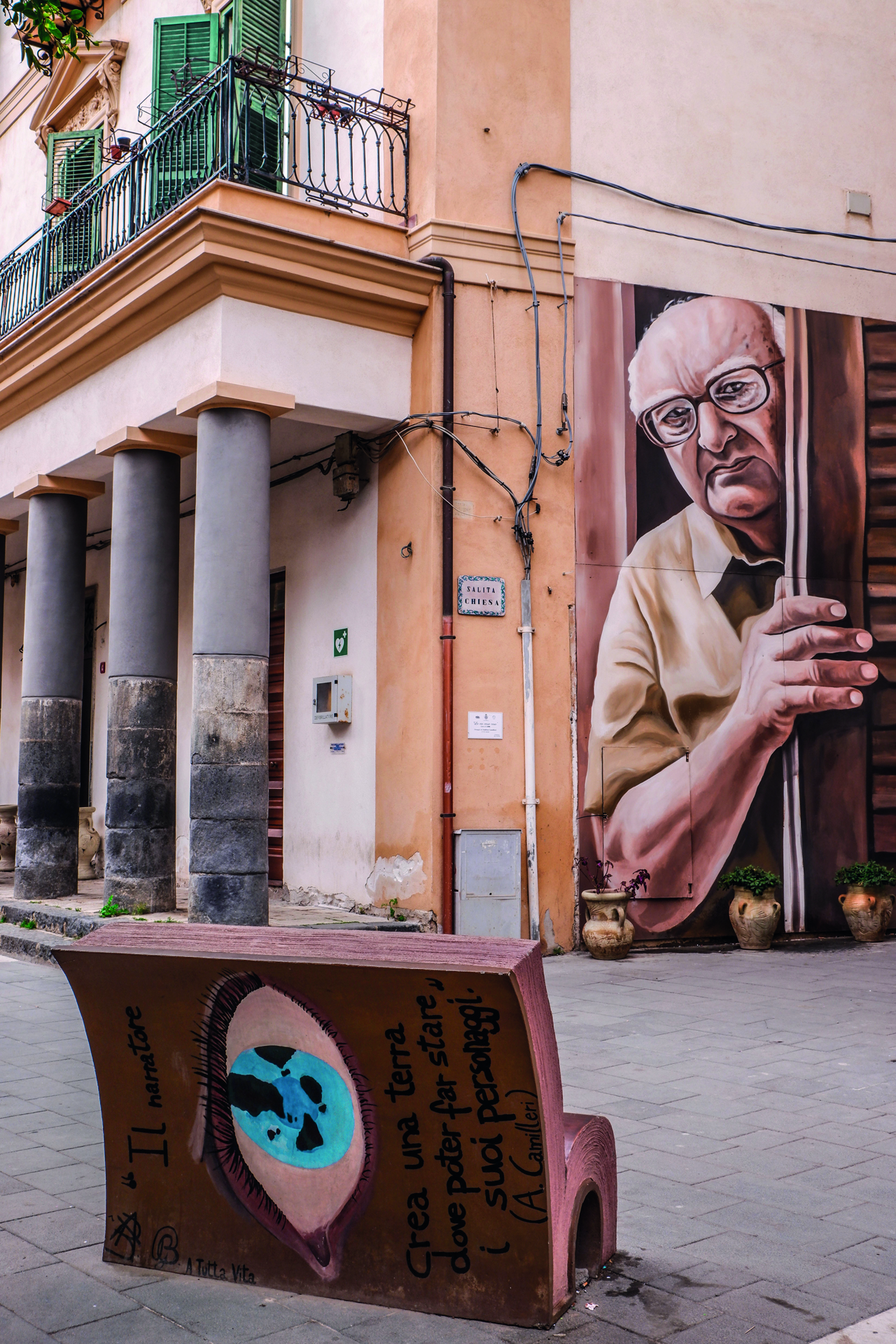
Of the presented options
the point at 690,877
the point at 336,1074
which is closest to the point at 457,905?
the point at 690,877

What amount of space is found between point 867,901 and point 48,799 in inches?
290

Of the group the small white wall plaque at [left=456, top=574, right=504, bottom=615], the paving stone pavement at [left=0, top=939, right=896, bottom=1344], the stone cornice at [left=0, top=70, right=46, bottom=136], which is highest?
the stone cornice at [left=0, top=70, right=46, bottom=136]

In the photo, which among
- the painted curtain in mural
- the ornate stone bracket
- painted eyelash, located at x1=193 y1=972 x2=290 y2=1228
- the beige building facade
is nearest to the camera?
painted eyelash, located at x1=193 y1=972 x2=290 y2=1228

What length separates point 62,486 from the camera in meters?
12.0

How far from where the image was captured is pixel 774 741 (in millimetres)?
10906

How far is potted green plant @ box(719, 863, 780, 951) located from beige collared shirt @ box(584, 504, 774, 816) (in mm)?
1142

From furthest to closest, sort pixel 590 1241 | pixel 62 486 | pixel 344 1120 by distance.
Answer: pixel 62 486 < pixel 590 1241 < pixel 344 1120

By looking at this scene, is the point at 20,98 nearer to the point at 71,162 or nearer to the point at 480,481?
the point at 71,162

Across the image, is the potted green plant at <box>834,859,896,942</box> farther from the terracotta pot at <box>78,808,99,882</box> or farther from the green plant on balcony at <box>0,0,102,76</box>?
the green plant on balcony at <box>0,0,102,76</box>

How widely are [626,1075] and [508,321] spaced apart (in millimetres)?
6421

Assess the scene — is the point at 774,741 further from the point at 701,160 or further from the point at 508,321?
the point at 701,160

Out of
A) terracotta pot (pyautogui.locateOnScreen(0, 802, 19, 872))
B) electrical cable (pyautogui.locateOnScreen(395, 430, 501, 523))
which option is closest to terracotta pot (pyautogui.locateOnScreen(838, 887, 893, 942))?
electrical cable (pyautogui.locateOnScreen(395, 430, 501, 523))

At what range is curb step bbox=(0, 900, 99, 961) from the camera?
9680 mm

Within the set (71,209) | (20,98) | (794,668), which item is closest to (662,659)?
(794,668)
